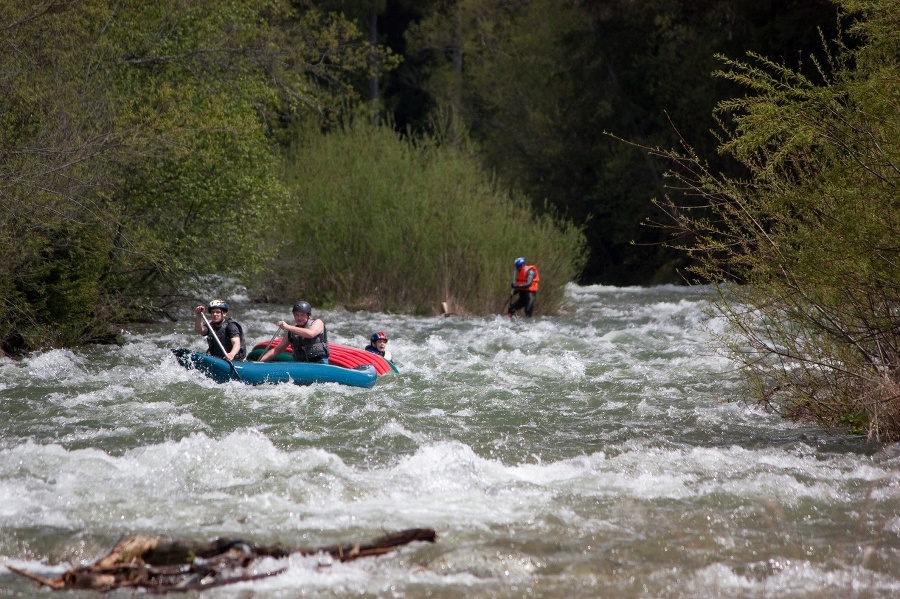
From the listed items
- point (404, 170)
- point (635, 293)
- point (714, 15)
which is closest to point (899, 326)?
point (404, 170)

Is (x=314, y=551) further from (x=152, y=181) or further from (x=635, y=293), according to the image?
(x=635, y=293)

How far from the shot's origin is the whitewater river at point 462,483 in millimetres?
5750

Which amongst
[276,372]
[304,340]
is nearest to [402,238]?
[304,340]

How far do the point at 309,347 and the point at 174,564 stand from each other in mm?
6888

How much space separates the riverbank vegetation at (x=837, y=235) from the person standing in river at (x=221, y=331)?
18.1 feet

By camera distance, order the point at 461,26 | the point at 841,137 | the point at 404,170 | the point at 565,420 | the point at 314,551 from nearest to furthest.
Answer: the point at 314,551 < the point at 841,137 < the point at 565,420 < the point at 404,170 < the point at 461,26

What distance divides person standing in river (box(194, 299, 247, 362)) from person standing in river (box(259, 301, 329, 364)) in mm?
336

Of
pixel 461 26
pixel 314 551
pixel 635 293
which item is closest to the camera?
pixel 314 551

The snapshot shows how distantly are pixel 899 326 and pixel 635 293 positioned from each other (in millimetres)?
19116

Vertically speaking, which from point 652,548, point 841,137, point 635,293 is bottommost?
point 635,293

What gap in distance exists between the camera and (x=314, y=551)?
19.2 ft

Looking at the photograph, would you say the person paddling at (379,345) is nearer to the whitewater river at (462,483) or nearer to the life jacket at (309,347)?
the whitewater river at (462,483)

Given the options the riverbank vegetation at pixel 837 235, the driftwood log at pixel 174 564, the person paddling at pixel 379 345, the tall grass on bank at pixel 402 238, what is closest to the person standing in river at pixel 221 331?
the person paddling at pixel 379 345

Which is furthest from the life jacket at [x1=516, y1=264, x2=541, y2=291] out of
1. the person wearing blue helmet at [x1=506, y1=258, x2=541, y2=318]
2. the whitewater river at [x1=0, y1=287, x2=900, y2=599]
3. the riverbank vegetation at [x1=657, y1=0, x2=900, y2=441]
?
the riverbank vegetation at [x1=657, y1=0, x2=900, y2=441]
